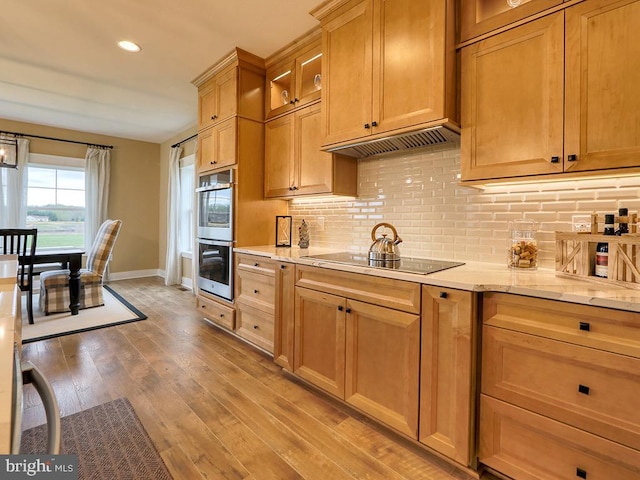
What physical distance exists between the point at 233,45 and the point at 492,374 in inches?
122

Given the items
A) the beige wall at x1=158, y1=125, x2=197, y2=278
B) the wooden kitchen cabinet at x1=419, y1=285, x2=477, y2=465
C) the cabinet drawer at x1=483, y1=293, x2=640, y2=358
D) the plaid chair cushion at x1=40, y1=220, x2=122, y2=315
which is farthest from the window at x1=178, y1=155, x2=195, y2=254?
the cabinet drawer at x1=483, y1=293, x2=640, y2=358

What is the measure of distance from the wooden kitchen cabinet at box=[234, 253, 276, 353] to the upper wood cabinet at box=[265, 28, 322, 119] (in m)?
1.39

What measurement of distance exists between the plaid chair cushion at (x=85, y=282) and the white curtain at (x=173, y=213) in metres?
1.21

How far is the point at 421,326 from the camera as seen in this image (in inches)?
62.4

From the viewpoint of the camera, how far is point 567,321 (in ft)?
4.08

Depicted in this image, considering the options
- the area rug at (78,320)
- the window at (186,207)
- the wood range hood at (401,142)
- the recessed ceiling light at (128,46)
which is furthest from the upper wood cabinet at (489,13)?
the window at (186,207)

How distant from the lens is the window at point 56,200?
5137 millimetres

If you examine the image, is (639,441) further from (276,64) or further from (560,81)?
(276,64)

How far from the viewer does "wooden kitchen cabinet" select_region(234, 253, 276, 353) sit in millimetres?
2582

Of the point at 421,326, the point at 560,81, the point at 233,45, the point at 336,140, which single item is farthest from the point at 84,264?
the point at 560,81

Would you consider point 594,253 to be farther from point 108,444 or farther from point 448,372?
point 108,444

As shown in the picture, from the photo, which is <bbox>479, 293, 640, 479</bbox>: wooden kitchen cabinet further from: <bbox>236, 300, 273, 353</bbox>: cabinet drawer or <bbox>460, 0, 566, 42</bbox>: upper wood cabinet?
<bbox>236, 300, 273, 353</bbox>: cabinet drawer

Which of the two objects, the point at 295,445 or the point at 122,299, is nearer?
the point at 295,445

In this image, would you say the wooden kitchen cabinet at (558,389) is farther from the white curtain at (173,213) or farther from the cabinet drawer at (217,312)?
the white curtain at (173,213)
